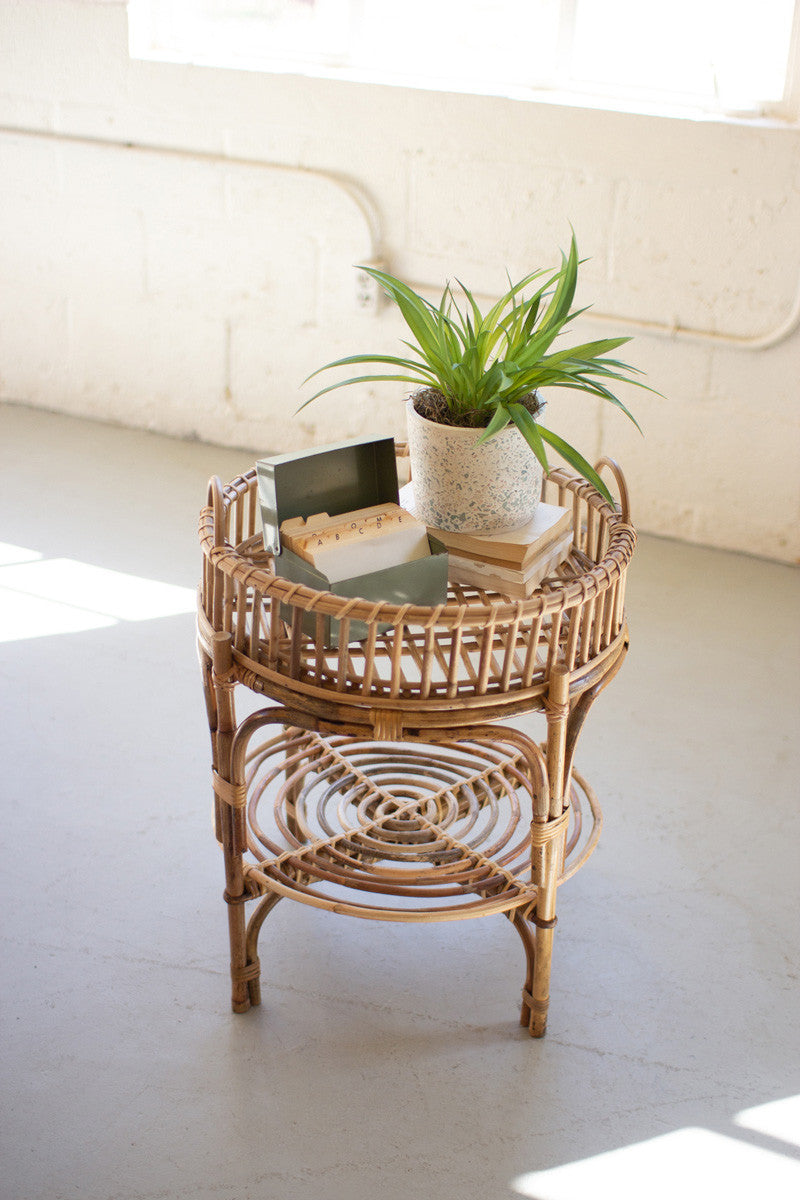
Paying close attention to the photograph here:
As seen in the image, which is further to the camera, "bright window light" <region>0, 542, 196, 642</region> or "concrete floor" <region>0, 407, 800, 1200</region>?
"bright window light" <region>0, 542, 196, 642</region>

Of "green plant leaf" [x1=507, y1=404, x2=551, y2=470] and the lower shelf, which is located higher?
"green plant leaf" [x1=507, y1=404, x2=551, y2=470]

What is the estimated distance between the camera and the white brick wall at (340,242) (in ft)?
9.10

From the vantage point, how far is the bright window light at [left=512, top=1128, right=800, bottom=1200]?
1.42m

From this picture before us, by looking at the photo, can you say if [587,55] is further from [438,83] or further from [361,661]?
[361,661]

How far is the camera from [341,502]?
61.4 inches

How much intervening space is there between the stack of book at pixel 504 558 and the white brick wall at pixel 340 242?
141cm

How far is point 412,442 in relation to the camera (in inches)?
62.8

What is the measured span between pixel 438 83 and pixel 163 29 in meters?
0.77

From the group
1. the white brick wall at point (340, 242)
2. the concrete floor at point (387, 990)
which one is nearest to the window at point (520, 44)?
the white brick wall at point (340, 242)

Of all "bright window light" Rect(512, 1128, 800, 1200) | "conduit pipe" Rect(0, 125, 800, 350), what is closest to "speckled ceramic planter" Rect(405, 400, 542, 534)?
"bright window light" Rect(512, 1128, 800, 1200)

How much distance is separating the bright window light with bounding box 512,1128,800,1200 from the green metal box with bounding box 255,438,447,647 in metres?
0.66

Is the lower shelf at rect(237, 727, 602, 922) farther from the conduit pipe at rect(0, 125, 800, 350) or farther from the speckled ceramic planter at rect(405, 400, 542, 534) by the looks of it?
the conduit pipe at rect(0, 125, 800, 350)

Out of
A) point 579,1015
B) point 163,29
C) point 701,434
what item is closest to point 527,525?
point 579,1015

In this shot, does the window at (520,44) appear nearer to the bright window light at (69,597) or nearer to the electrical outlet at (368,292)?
the electrical outlet at (368,292)
